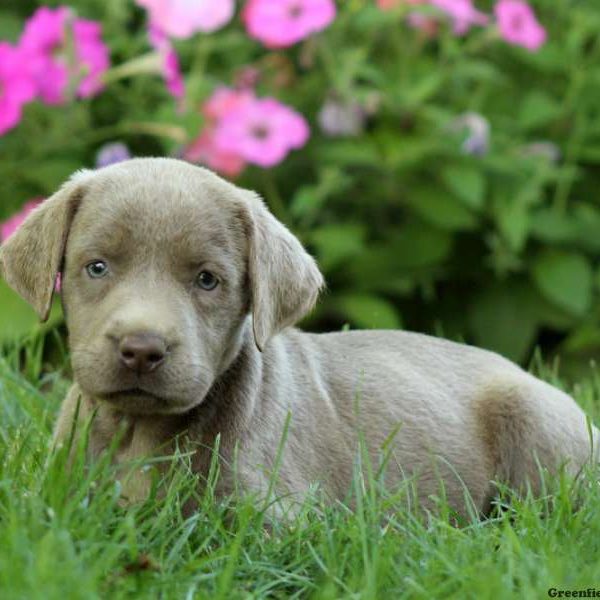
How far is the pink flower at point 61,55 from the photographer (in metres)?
7.13

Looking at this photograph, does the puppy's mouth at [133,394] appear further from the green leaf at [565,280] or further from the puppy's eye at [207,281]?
the green leaf at [565,280]

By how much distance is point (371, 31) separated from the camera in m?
8.14

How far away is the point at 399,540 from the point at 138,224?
126 cm

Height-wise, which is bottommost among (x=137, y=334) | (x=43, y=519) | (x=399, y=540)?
(x=399, y=540)

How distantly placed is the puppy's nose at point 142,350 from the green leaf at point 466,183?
350 centimetres

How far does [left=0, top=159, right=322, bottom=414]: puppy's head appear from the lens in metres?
4.10

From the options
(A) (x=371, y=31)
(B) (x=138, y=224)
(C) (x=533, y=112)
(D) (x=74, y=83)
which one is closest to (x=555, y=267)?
(C) (x=533, y=112)

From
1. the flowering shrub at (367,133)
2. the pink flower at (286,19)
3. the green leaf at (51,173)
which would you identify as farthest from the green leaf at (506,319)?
the green leaf at (51,173)

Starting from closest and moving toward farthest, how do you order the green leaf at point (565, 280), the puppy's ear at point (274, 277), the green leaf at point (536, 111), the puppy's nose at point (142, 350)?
1. the puppy's nose at point (142, 350)
2. the puppy's ear at point (274, 277)
3. the green leaf at point (565, 280)
4. the green leaf at point (536, 111)

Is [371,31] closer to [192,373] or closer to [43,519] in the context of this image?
[192,373]

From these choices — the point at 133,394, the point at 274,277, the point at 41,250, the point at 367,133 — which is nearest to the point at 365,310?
the point at 367,133

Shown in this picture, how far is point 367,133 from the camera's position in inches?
310

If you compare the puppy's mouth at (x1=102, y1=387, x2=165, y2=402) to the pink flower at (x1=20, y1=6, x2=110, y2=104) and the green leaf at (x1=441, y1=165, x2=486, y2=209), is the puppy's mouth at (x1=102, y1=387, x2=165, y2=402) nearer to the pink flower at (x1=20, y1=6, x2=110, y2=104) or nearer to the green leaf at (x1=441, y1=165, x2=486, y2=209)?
the pink flower at (x1=20, y1=6, x2=110, y2=104)

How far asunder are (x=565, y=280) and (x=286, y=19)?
205 centimetres
